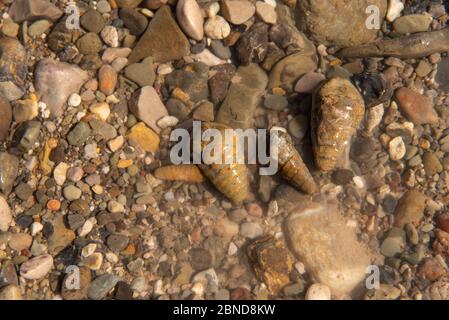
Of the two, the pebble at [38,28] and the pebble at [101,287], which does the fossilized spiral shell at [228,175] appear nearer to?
the pebble at [101,287]

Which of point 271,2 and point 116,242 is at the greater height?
point 271,2

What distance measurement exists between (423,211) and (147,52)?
10.0 feet

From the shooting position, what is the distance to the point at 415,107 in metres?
4.36

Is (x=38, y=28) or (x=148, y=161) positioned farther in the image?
(x=38, y=28)

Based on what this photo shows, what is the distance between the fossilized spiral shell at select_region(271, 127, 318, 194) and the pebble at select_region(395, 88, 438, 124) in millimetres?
1214

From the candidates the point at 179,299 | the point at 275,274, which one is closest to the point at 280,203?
the point at 275,274

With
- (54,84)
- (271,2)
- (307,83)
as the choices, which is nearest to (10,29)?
(54,84)

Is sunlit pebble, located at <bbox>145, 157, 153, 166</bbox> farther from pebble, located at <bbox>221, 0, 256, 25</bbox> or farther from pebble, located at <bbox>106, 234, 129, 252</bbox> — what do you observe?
pebble, located at <bbox>221, 0, 256, 25</bbox>

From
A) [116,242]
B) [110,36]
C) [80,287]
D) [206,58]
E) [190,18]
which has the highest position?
[190,18]

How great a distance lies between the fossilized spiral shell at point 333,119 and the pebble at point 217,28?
43.8 inches

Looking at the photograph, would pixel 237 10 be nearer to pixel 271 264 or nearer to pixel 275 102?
pixel 275 102

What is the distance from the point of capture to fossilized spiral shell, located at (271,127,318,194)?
13.2ft

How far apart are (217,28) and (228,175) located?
150cm

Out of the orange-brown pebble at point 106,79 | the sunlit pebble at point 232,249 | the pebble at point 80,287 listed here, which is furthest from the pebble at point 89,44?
the sunlit pebble at point 232,249
